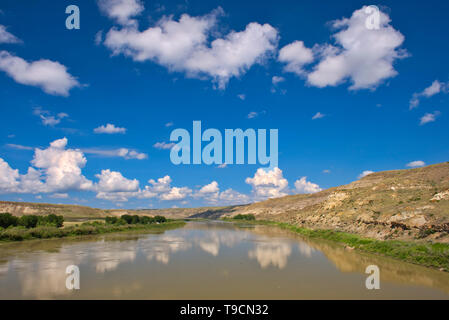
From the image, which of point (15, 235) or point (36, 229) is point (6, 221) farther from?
point (15, 235)

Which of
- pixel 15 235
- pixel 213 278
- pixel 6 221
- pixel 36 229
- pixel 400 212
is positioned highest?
pixel 400 212

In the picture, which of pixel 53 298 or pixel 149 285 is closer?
pixel 53 298

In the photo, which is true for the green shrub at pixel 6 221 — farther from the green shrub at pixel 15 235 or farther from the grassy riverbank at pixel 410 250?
the grassy riverbank at pixel 410 250

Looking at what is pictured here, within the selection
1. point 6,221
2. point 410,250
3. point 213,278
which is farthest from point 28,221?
point 410,250

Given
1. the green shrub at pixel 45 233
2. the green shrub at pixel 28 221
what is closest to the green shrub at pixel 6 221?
the green shrub at pixel 28 221

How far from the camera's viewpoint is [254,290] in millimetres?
15484

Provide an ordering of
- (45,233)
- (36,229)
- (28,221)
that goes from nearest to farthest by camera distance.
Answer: (36,229)
(45,233)
(28,221)

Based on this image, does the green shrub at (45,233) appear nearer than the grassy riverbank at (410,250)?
No

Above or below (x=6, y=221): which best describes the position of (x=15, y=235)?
below

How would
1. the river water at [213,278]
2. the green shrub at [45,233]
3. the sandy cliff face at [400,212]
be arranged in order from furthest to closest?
the green shrub at [45,233] → the sandy cliff face at [400,212] → the river water at [213,278]
